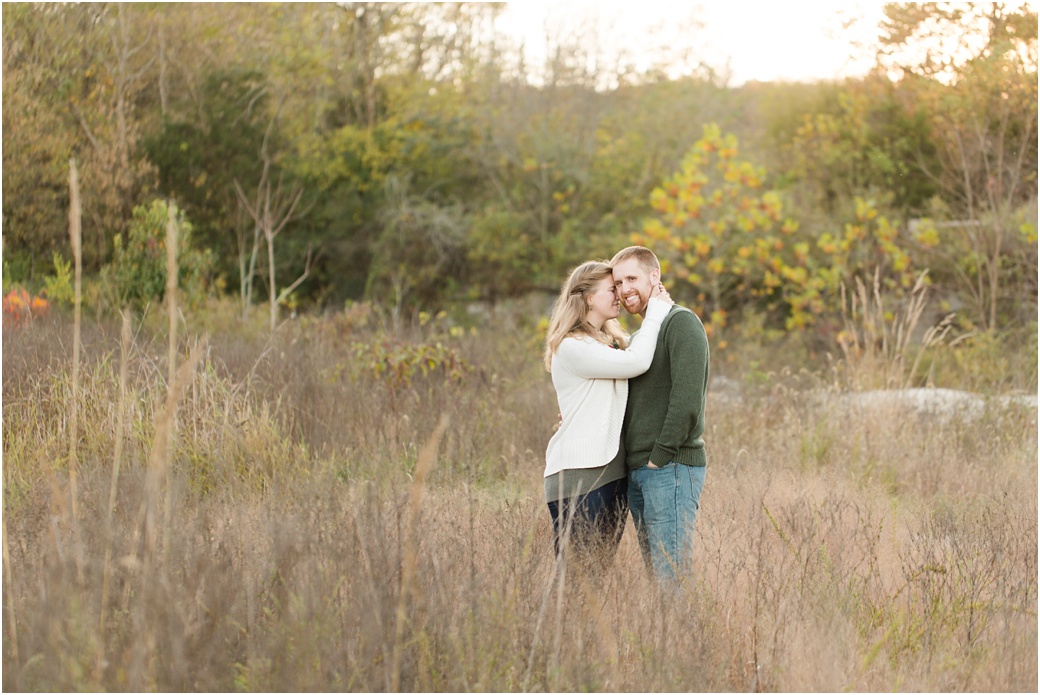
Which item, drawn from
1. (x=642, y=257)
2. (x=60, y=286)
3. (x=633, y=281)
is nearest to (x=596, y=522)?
(x=633, y=281)

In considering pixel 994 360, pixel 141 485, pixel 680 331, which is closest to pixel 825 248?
pixel 994 360

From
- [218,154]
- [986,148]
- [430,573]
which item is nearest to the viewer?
[430,573]

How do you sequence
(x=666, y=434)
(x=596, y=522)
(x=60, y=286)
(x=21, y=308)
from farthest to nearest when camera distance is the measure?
(x=60, y=286) < (x=21, y=308) < (x=596, y=522) < (x=666, y=434)

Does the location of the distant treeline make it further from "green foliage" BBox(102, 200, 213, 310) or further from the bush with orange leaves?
the bush with orange leaves

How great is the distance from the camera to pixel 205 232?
14.0 m

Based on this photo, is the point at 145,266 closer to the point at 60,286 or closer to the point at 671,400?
→ the point at 60,286

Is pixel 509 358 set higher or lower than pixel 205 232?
lower

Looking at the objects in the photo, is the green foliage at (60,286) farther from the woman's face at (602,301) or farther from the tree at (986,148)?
the tree at (986,148)

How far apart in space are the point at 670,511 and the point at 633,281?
0.89m

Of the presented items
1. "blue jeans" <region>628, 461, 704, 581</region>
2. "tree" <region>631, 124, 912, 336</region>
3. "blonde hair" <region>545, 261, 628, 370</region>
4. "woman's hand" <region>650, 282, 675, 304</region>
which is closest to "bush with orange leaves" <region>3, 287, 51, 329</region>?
"blonde hair" <region>545, 261, 628, 370</region>

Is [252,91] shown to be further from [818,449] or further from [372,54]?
[818,449]

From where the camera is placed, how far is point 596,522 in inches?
139

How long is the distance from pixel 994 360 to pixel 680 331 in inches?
265

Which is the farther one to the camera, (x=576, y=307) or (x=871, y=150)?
(x=871, y=150)
